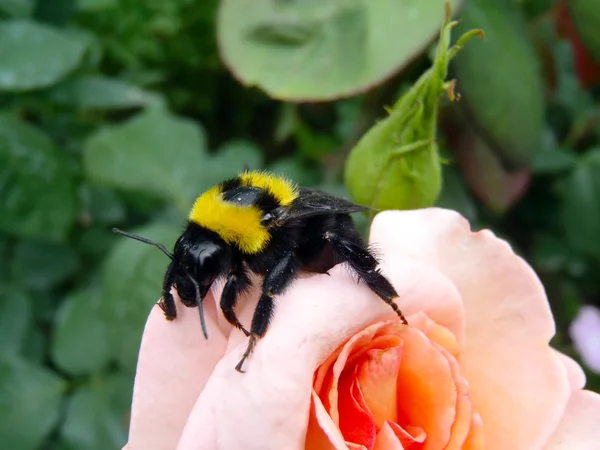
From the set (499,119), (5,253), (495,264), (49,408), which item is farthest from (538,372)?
(5,253)

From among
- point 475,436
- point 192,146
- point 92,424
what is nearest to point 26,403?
point 92,424

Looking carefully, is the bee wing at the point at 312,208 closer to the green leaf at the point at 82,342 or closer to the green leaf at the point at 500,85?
the green leaf at the point at 500,85

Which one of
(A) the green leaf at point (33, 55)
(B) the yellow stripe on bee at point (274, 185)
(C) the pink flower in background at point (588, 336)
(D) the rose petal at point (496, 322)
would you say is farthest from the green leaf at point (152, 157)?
(C) the pink flower in background at point (588, 336)

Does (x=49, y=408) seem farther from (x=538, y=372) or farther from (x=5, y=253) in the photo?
(x=538, y=372)

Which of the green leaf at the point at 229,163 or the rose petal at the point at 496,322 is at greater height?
the rose petal at the point at 496,322

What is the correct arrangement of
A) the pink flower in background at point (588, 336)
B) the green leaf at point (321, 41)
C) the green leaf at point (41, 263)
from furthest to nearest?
the pink flower in background at point (588, 336) < the green leaf at point (41, 263) < the green leaf at point (321, 41)

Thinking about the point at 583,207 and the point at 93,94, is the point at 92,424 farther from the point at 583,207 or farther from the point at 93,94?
the point at 583,207

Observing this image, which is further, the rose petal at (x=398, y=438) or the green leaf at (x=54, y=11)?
the green leaf at (x=54, y=11)

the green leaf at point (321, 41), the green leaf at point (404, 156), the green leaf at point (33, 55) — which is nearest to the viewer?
the green leaf at point (404, 156)
